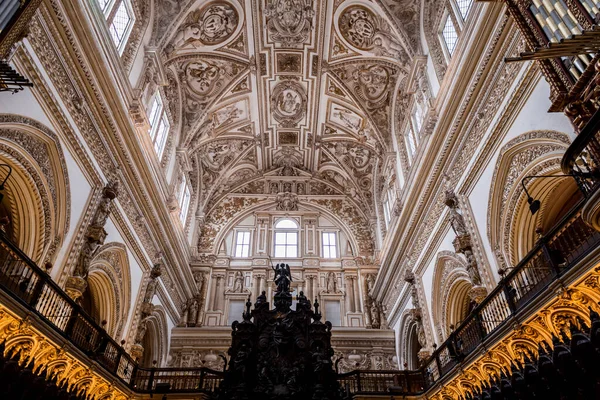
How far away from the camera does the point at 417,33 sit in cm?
1562

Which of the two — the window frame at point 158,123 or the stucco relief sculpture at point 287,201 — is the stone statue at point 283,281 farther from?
the stucco relief sculpture at point 287,201

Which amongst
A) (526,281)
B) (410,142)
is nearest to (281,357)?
(526,281)

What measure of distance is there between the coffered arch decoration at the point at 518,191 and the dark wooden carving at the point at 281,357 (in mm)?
6881

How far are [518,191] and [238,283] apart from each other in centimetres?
1480

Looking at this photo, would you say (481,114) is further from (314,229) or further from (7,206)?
(314,229)

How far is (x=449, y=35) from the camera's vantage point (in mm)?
13586

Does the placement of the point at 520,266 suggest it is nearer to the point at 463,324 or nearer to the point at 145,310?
the point at 463,324

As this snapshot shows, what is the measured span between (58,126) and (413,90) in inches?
463

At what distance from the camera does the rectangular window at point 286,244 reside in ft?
75.4

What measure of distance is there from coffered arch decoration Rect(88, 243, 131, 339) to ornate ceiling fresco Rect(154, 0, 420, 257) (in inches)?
253

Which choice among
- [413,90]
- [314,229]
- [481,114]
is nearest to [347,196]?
[314,229]

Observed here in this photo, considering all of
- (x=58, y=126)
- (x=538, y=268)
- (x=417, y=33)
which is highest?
(x=417, y=33)

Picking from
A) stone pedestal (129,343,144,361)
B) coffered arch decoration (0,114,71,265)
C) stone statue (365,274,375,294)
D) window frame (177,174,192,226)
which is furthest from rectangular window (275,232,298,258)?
coffered arch decoration (0,114,71,265)

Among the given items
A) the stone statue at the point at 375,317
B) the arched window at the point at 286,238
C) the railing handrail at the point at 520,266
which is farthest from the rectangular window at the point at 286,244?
the railing handrail at the point at 520,266
